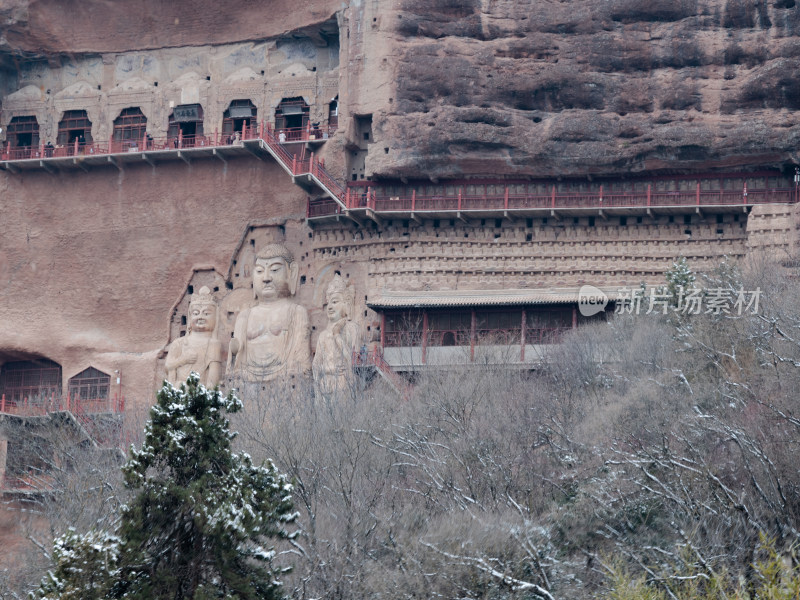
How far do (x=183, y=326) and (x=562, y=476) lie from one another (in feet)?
57.6

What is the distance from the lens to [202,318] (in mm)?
41438

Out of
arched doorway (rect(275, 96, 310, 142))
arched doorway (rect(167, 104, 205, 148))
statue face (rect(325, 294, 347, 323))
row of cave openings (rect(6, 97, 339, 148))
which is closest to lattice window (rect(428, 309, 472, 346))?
statue face (rect(325, 294, 347, 323))

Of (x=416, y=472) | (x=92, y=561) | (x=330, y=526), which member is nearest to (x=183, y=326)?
(x=416, y=472)

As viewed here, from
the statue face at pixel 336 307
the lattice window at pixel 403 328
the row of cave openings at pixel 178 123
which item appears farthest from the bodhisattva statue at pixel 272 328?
the row of cave openings at pixel 178 123

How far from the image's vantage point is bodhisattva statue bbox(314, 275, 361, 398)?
122 ft

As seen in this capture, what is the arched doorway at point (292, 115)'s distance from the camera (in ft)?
142

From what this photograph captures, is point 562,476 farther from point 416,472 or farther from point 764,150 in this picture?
point 764,150

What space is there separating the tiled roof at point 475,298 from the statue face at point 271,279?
2.69 metres

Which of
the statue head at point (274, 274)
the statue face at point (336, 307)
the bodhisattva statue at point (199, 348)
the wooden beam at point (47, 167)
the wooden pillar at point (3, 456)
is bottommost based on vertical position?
the wooden pillar at point (3, 456)

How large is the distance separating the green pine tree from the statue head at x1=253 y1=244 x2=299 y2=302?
62.3 feet

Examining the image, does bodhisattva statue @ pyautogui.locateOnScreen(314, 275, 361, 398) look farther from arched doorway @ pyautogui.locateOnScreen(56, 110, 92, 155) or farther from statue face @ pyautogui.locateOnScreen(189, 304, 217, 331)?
arched doorway @ pyautogui.locateOnScreen(56, 110, 92, 155)

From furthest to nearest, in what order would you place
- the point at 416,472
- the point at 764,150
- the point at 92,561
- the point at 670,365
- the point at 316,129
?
the point at 316,129
the point at 764,150
the point at 670,365
the point at 416,472
the point at 92,561

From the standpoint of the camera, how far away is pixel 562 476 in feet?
90.2

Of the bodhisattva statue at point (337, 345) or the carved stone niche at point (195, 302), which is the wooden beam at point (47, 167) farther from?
the bodhisattva statue at point (337, 345)
